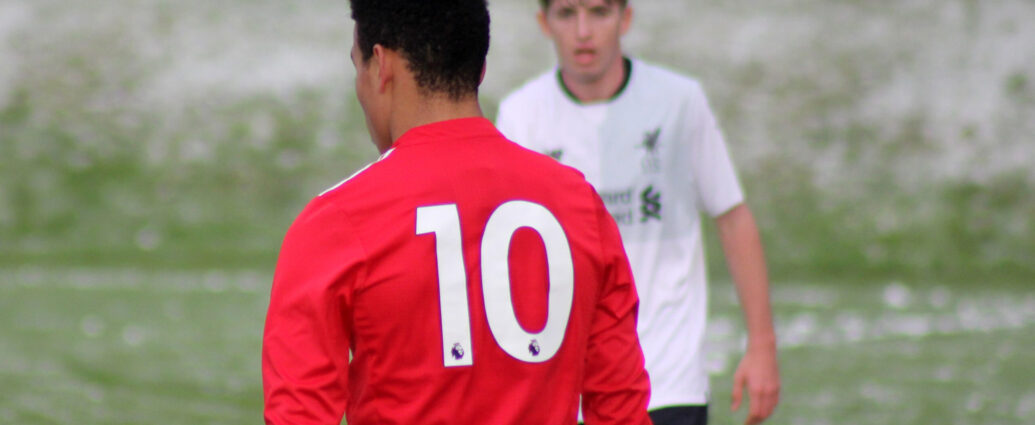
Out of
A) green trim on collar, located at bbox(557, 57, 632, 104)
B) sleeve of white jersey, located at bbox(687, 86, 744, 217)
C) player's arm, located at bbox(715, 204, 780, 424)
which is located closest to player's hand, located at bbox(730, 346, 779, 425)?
player's arm, located at bbox(715, 204, 780, 424)

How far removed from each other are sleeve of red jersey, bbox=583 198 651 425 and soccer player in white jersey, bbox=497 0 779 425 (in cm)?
166

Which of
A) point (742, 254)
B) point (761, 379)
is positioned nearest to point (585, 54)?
point (742, 254)

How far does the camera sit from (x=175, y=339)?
10906mm

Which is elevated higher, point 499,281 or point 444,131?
point 444,131

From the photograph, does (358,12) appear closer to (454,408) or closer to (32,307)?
(454,408)

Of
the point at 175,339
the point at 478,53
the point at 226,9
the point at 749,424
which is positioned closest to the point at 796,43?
the point at 226,9

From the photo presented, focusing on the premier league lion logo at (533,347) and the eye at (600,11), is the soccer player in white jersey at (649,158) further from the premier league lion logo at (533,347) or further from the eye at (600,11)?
the premier league lion logo at (533,347)

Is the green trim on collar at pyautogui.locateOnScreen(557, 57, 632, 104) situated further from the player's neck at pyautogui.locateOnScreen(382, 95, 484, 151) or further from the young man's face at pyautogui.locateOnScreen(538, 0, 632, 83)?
the player's neck at pyautogui.locateOnScreen(382, 95, 484, 151)

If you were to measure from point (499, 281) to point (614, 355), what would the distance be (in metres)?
0.31

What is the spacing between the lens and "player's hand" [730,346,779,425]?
3.73 m

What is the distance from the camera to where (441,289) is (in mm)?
2090

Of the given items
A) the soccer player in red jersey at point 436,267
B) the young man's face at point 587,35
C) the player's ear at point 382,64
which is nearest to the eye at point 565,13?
the young man's face at point 587,35

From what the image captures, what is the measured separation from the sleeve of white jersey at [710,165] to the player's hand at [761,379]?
47 cm

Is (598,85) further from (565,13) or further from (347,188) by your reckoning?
(347,188)
